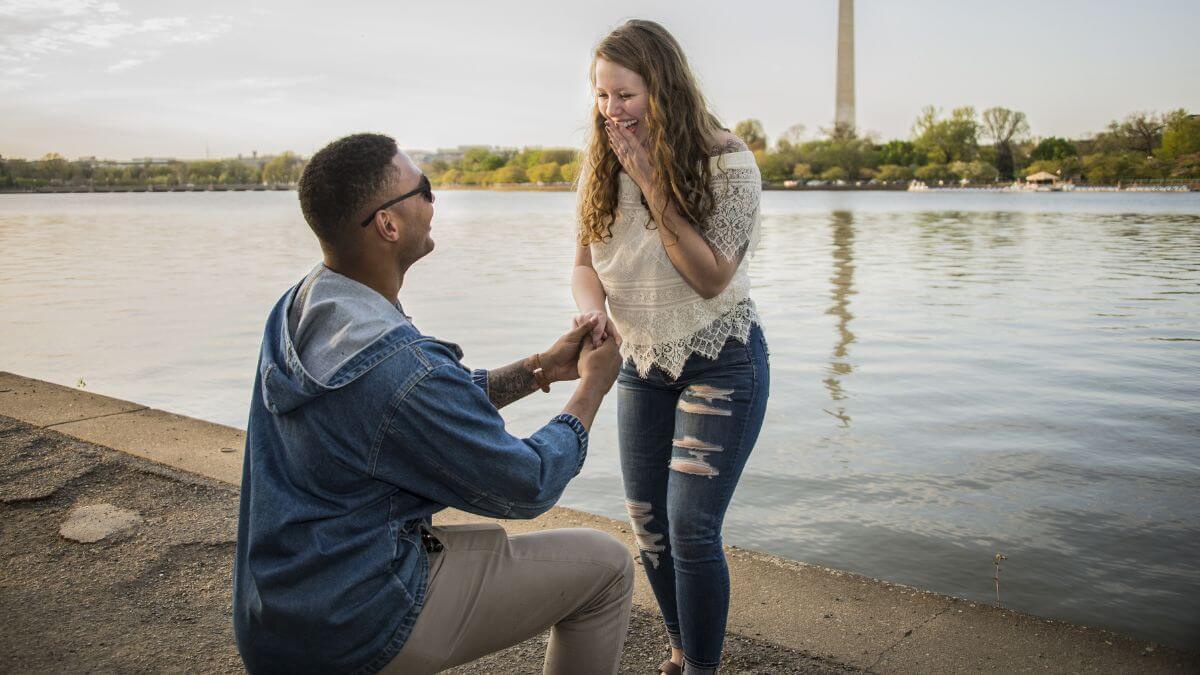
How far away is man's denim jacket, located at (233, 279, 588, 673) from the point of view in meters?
1.86

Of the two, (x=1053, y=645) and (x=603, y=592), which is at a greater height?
(x=603, y=592)

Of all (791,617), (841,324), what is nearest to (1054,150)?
(841,324)

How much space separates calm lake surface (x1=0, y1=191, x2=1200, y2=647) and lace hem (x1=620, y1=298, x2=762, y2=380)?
1.33m

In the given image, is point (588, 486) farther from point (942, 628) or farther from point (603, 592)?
point (603, 592)

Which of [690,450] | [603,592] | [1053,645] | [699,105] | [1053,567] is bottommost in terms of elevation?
[1053,567]

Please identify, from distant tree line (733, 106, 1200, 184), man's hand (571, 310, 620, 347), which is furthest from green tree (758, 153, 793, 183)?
man's hand (571, 310, 620, 347)

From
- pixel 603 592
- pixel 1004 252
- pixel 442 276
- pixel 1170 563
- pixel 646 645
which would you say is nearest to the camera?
pixel 603 592

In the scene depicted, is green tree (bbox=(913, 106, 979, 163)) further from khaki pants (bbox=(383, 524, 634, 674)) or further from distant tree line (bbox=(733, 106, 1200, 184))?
khaki pants (bbox=(383, 524, 634, 674))

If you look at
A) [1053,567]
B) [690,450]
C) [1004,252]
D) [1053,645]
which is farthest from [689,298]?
[1004,252]

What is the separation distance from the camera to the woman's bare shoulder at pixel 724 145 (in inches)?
114

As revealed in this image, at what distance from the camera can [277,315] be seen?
2.08 m

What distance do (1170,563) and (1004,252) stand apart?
2651 centimetres

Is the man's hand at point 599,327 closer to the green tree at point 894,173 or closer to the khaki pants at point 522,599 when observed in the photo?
the khaki pants at point 522,599

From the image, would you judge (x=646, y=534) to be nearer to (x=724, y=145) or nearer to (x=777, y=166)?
(x=724, y=145)
